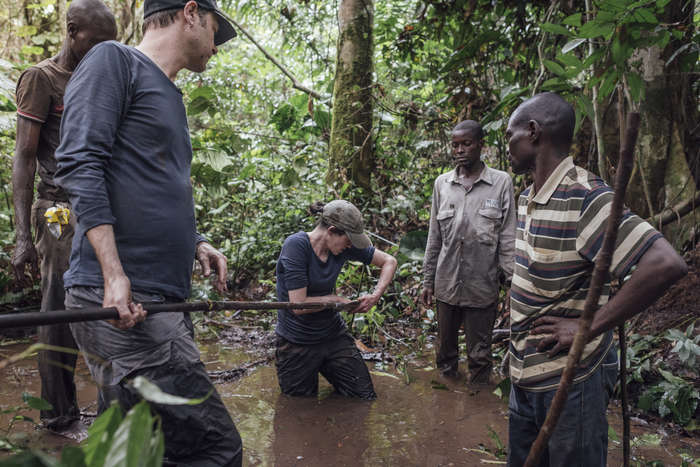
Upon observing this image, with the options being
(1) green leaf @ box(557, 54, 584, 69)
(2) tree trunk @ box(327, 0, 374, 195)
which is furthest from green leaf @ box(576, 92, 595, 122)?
(2) tree trunk @ box(327, 0, 374, 195)

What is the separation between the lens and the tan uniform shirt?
13.4ft

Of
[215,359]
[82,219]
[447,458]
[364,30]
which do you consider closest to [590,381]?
[447,458]

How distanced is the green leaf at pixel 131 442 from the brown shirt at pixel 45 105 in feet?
8.48

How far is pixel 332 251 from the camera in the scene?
3662mm

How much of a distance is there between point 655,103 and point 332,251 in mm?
3426

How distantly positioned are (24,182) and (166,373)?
1620mm

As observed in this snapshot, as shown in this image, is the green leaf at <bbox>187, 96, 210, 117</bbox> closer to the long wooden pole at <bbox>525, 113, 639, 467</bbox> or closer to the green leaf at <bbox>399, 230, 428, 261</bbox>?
the green leaf at <bbox>399, 230, 428, 261</bbox>

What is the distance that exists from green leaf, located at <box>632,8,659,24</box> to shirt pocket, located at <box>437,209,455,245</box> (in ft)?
6.68

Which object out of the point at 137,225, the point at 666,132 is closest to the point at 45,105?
the point at 137,225

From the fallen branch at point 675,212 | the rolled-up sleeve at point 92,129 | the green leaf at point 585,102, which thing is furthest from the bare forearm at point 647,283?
the fallen branch at point 675,212

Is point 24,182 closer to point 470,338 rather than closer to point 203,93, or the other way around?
point 203,93

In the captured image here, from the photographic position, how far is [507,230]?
161 inches

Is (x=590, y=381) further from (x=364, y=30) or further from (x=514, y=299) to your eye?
(x=364, y=30)

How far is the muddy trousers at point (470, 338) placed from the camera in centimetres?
403
